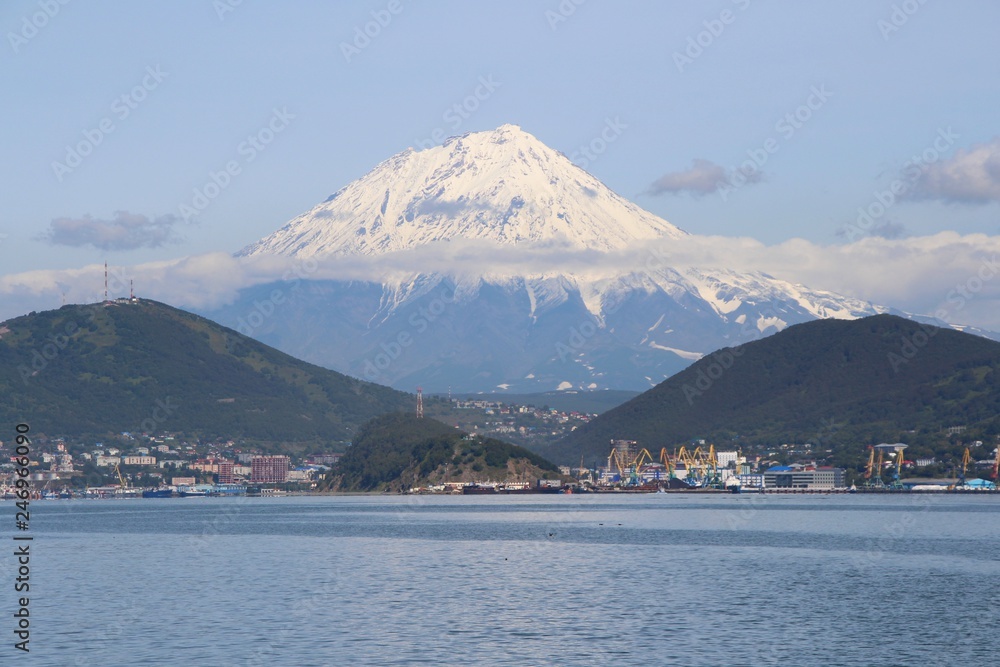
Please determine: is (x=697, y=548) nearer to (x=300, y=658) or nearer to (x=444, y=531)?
(x=444, y=531)

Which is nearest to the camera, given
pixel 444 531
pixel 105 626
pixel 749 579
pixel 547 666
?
pixel 547 666

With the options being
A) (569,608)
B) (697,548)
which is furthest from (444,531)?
(569,608)

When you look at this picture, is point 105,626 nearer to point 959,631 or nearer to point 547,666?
point 547,666

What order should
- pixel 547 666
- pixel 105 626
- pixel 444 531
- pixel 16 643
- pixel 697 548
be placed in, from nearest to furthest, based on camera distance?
1. pixel 547 666
2. pixel 16 643
3. pixel 105 626
4. pixel 697 548
5. pixel 444 531

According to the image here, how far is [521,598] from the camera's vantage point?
80.4m

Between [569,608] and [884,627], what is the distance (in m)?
17.6

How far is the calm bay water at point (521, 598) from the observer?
61156 mm

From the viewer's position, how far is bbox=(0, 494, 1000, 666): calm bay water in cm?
6116

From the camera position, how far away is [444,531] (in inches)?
5866

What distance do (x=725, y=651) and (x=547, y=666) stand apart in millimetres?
8620

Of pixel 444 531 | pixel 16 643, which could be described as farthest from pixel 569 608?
pixel 444 531

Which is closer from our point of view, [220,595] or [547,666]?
[547,666]

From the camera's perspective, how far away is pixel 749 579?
90.0 metres

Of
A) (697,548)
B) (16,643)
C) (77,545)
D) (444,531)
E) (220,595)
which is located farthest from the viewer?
(444,531)
